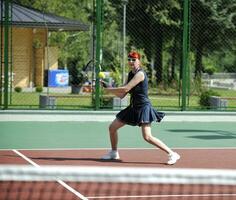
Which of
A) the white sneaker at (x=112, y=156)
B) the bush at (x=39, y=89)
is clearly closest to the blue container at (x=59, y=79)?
the bush at (x=39, y=89)

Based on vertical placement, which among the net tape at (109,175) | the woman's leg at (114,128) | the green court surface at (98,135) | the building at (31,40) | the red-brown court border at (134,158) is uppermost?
the building at (31,40)

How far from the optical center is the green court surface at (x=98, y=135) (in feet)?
39.3

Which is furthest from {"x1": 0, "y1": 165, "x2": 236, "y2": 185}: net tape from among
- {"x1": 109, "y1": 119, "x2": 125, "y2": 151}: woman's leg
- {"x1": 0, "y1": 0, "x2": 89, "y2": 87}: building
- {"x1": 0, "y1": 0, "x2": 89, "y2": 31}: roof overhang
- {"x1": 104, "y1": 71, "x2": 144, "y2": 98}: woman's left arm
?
{"x1": 0, "y1": 0, "x2": 89, "y2": 31}: roof overhang

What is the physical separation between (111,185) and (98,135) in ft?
18.5

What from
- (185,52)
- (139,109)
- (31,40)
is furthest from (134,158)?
(31,40)

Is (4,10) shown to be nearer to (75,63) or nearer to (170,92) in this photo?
(170,92)

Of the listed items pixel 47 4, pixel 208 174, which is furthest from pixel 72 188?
pixel 47 4

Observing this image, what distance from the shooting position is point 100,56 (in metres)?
15.6

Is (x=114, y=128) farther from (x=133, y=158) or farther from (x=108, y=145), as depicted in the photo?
(x=108, y=145)

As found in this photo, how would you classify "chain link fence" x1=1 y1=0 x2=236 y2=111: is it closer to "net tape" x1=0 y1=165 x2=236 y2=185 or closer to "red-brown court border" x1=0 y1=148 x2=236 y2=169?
"red-brown court border" x1=0 y1=148 x2=236 y2=169

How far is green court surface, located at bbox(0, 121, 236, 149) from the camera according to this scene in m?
12.0

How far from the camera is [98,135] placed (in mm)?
13398

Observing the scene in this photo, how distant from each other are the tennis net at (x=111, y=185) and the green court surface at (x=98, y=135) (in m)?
4.10

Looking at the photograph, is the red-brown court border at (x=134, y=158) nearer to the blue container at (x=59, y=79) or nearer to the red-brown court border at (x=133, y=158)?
the red-brown court border at (x=133, y=158)
